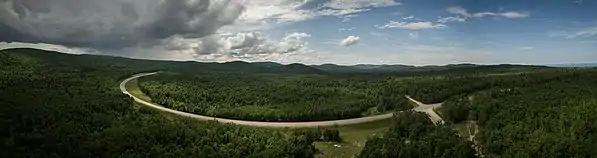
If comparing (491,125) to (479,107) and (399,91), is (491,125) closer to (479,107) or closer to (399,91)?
(479,107)

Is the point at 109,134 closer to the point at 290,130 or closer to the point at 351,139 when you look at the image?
the point at 290,130

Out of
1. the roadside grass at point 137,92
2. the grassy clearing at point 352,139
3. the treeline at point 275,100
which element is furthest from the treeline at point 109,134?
the roadside grass at point 137,92

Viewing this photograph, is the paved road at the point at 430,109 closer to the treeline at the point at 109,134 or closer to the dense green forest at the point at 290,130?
the dense green forest at the point at 290,130

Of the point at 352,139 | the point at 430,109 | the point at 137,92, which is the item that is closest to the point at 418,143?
the point at 352,139

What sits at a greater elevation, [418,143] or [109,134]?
[109,134]

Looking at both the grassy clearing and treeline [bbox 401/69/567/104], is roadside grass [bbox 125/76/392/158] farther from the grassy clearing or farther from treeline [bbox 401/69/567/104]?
treeline [bbox 401/69/567/104]

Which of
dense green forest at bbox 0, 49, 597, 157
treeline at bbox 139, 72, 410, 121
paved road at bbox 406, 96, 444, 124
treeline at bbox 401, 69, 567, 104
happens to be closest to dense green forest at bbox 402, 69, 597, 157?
dense green forest at bbox 0, 49, 597, 157
